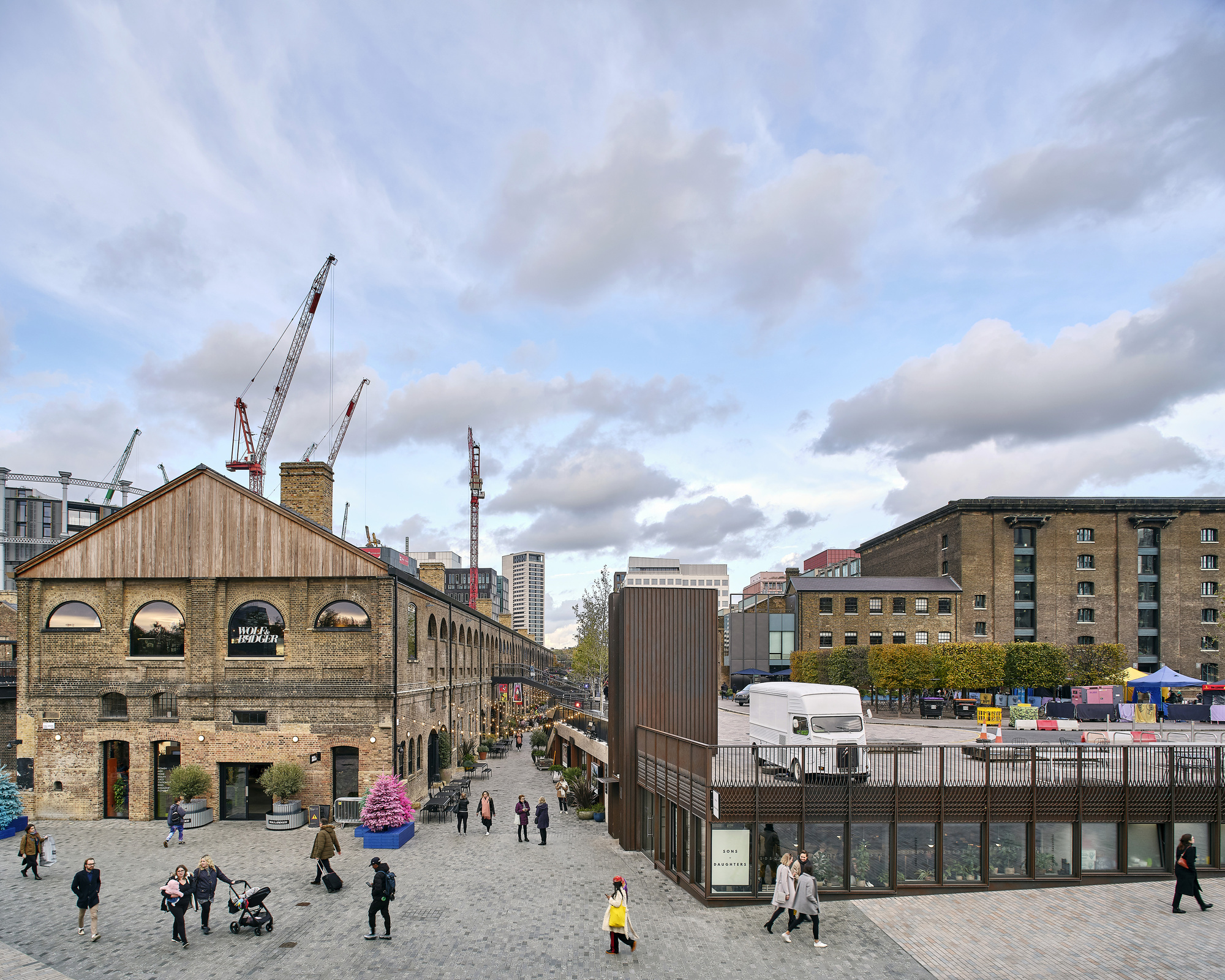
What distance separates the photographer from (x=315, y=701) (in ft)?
93.7

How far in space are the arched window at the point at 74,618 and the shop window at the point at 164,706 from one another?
3.54 m

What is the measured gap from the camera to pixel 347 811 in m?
27.6

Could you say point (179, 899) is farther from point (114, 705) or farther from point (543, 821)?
point (114, 705)

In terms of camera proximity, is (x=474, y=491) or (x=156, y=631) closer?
(x=156, y=631)

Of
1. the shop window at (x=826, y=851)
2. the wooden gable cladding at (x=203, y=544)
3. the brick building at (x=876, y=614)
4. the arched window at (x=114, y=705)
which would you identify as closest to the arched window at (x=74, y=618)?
the wooden gable cladding at (x=203, y=544)

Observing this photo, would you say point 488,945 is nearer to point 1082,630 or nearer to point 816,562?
point 1082,630

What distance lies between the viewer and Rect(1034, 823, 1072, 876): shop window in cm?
1973

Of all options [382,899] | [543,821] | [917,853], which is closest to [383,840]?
[543,821]

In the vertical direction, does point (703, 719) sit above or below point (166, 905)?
above

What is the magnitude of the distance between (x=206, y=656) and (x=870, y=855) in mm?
23290

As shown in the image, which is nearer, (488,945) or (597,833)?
(488,945)

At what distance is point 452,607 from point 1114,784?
29848mm

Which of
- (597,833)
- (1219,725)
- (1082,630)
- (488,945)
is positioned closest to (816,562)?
(1082,630)

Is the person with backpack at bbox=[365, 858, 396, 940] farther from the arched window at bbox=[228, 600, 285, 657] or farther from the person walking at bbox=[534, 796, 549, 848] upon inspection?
the arched window at bbox=[228, 600, 285, 657]
